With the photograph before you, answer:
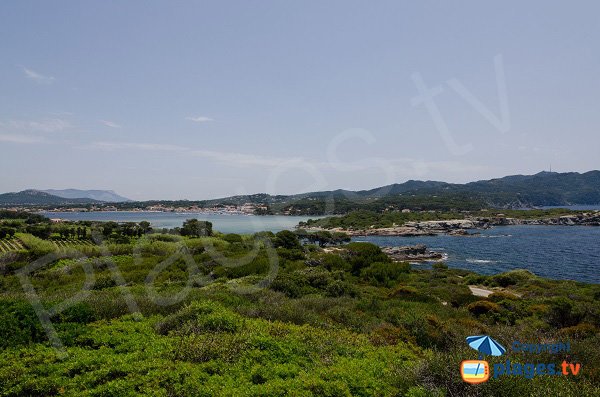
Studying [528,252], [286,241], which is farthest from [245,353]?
[528,252]

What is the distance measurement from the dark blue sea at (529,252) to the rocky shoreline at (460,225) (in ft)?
24.7

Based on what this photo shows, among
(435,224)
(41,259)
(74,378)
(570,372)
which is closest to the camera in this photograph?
(74,378)

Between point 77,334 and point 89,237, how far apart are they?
74.6 metres

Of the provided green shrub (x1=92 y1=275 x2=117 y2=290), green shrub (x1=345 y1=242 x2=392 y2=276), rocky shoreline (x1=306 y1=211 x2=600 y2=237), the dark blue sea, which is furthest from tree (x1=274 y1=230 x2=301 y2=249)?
rocky shoreline (x1=306 y1=211 x2=600 y2=237)

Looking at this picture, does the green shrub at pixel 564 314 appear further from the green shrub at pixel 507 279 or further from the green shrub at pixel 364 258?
the green shrub at pixel 507 279

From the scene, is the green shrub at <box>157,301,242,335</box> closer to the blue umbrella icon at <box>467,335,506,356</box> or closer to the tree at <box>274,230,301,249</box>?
the blue umbrella icon at <box>467,335,506,356</box>

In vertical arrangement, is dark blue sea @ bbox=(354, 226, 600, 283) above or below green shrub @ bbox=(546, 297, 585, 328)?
below

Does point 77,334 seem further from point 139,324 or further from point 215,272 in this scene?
point 215,272

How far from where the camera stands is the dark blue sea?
53.8 meters

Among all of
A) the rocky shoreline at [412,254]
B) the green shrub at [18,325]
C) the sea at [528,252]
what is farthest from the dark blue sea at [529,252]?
the green shrub at [18,325]

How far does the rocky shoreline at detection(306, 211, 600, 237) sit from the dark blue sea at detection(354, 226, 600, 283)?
24.7 feet

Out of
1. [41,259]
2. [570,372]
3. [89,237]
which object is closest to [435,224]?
[89,237]

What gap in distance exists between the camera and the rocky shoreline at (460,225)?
365 ft

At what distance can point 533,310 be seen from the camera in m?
19.0
